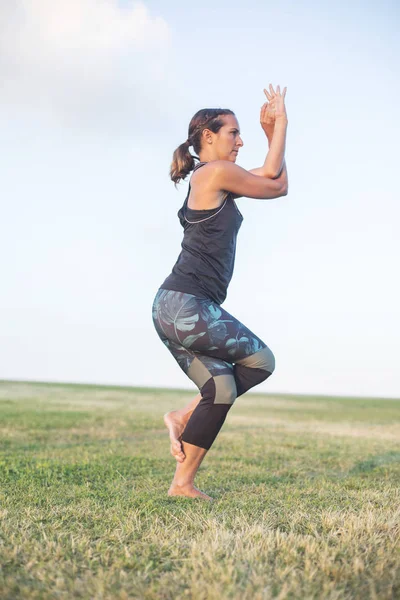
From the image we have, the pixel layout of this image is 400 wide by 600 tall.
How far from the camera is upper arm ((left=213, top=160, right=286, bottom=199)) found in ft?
15.5

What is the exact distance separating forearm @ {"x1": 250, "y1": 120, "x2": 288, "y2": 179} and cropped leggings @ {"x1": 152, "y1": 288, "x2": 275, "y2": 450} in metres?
1.13

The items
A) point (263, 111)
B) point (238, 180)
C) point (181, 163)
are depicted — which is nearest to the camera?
point (238, 180)

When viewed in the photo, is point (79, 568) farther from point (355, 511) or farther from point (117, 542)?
point (355, 511)

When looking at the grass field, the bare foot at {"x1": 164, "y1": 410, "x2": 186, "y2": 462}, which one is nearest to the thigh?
the bare foot at {"x1": 164, "y1": 410, "x2": 186, "y2": 462}

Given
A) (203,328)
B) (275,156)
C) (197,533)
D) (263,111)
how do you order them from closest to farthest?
(197,533), (203,328), (275,156), (263,111)

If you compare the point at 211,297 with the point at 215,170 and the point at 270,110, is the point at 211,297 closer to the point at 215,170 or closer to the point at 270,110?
the point at 215,170

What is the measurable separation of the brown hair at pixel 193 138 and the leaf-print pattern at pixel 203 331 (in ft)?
3.55

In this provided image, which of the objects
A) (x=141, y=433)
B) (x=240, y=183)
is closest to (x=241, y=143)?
(x=240, y=183)

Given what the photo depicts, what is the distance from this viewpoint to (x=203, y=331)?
4.62 meters

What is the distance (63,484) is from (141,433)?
742cm

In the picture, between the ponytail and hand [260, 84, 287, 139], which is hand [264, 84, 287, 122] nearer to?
hand [260, 84, 287, 139]

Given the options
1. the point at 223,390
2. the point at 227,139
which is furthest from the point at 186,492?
the point at 227,139

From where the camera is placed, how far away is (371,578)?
279cm

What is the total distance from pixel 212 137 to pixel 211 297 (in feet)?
4.44
